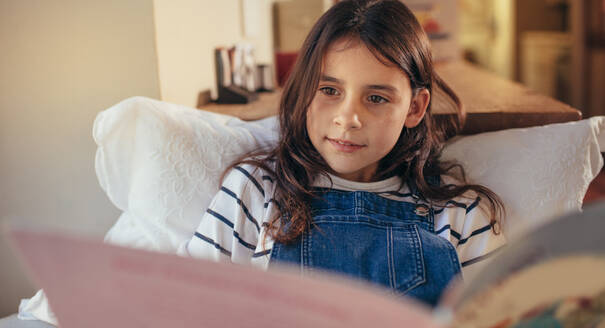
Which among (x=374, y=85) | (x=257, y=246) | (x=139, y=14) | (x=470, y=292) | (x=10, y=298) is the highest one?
(x=139, y=14)

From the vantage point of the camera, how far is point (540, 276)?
475mm

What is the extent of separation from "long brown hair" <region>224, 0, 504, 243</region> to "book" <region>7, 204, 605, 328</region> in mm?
393

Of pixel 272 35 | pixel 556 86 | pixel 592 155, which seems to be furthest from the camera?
pixel 556 86

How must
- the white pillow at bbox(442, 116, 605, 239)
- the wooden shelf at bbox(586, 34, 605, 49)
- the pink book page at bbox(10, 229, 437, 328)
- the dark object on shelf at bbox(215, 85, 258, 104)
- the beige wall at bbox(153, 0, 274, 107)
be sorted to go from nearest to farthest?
the pink book page at bbox(10, 229, 437, 328)
the white pillow at bbox(442, 116, 605, 239)
the beige wall at bbox(153, 0, 274, 107)
the dark object on shelf at bbox(215, 85, 258, 104)
the wooden shelf at bbox(586, 34, 605, 49)

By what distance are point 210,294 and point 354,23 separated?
1.94 feet

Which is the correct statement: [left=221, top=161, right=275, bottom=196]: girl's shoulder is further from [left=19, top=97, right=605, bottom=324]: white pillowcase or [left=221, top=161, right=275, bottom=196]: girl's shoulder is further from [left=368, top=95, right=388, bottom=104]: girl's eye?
[left=368, top=95, right=388, bottom=104]: girl's eye

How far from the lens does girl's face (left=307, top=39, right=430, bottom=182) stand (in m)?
0.90

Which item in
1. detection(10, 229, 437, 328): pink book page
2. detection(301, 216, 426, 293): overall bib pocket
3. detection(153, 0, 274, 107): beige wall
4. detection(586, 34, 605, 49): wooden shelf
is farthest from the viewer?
detection(586, 34, 605, 49): wooden shelf

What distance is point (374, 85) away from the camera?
905 millimetres

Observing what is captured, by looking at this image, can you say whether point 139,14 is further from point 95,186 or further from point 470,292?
point 470,292

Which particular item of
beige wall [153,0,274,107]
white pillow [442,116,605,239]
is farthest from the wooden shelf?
white pillow [442,116,605,239]

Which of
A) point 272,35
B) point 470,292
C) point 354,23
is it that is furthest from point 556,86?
point 470,292

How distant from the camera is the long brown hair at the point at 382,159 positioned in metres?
0.92

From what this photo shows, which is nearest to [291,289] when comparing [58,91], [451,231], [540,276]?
[540,276]
